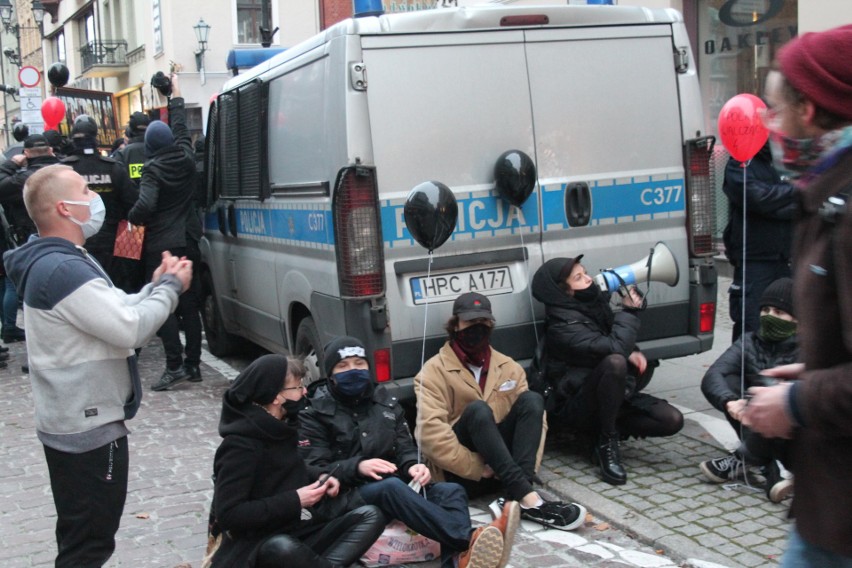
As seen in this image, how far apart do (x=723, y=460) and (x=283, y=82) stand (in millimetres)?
3403

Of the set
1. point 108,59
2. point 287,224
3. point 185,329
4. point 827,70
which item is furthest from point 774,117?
point 108,59

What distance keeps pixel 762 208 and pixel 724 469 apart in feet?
5.97

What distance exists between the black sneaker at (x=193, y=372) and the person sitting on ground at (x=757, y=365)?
4.39 m

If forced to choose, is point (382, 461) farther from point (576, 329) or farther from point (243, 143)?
point (243, 143)

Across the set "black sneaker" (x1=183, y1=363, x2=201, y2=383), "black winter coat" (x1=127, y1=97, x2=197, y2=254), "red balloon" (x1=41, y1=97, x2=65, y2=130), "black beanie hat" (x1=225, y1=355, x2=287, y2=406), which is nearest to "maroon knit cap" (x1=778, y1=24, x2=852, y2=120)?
"black beanie hat" (x1=225, y1=355, x2=287, y2=406)

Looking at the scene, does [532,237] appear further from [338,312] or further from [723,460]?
[723,460]

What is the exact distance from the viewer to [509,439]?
4.96 m

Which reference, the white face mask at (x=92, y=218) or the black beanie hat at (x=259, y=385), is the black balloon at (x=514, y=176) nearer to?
the black beanie hat at (x=259, y=385)

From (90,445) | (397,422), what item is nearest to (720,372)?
(397,422)

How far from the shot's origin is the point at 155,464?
575cm

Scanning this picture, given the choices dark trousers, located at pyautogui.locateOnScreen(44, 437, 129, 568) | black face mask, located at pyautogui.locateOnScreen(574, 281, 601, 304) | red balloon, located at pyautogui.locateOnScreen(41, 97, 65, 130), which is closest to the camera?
dark trousers, located at pyautogui.locateOnScreen(44, 437, 129, 568)

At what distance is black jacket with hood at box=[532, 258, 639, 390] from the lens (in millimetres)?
5137

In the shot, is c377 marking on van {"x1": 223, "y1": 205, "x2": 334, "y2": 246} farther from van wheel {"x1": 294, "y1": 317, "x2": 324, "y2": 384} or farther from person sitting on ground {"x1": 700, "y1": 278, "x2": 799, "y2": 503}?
person sitting on ground {"x1": 700, "y1": 278, "x2": 799, "y2": 503}

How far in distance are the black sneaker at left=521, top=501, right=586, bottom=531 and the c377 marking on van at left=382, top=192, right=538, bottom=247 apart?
1.52 meters
